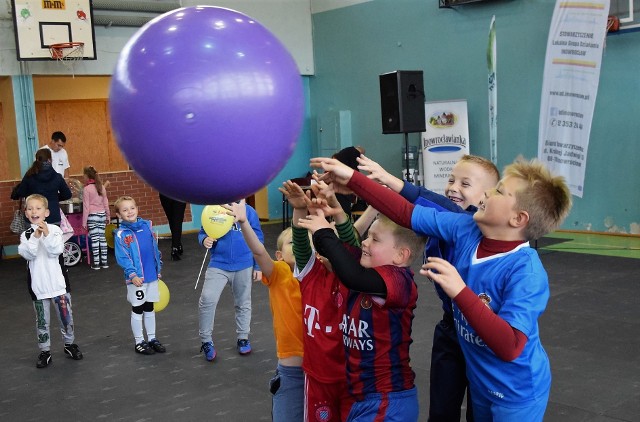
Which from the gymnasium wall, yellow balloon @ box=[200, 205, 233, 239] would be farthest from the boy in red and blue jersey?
the gymnasium wall

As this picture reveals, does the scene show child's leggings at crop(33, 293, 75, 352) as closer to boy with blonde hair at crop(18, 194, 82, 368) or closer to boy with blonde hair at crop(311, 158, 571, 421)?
boy with blonde hair at crop(18, 194, 82, 368)

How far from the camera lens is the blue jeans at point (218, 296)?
5.11 m

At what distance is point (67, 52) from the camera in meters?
10.9

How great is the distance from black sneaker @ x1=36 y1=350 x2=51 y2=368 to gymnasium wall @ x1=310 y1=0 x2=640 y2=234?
24.1ft

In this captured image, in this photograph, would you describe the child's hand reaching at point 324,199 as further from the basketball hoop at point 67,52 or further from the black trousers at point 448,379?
the basketball hoop at point 67,52

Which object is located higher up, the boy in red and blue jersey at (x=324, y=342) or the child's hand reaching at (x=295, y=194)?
the child's hand reaching at (x=295, y=194)

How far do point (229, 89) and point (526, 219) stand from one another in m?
0.97

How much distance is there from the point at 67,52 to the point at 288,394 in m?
9.22

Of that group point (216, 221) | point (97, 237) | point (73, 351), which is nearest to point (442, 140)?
point (97, 237)

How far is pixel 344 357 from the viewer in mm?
2701

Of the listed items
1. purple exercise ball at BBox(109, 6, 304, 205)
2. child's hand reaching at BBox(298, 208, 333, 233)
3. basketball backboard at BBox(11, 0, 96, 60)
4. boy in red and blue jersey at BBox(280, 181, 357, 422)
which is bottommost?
boy in red and blue jersey at BBox(280, 181, 357, 422)

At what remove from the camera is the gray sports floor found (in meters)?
4.23

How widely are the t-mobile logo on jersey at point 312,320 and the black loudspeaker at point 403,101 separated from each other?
730cm

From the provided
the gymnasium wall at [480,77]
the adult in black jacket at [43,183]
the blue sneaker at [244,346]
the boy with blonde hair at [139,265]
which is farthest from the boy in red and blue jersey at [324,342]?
the gymnasium wall at [480,77]
